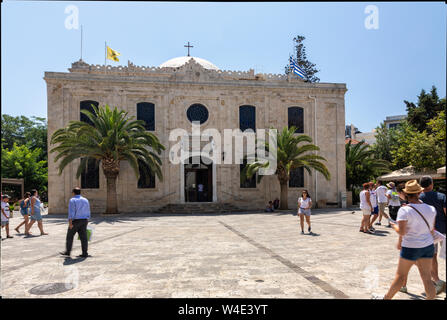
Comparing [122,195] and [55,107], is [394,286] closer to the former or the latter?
[122,195]

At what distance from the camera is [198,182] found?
2380 cm

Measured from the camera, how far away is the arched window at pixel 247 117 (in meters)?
23.7

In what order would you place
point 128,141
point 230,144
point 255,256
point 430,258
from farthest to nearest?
point 230,144 < point 128,141 < point 255,256 < point 430,258

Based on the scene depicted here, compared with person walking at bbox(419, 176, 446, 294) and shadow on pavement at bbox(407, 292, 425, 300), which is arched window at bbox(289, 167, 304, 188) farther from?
person walking at bbox(419, 176, 446, 294)

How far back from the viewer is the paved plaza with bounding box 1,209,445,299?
438 centimetres

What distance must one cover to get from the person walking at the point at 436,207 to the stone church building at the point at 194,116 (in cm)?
1916

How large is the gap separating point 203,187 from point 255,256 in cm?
1697

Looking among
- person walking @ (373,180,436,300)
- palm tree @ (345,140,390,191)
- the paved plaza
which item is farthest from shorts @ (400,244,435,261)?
palm tree @ (345,140,390,191)

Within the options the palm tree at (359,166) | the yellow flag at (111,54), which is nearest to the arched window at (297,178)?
the palm tree at (359,166)

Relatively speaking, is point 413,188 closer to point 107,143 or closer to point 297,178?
point 107,143

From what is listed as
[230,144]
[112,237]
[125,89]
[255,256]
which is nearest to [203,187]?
[230,144]

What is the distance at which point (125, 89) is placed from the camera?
22312 millimetres

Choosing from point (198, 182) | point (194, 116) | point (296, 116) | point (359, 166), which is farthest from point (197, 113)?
point (359, 166)

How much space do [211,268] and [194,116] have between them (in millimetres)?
18394
